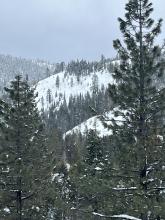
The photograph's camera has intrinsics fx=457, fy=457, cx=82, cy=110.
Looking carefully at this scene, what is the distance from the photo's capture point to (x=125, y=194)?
18359 millimetres

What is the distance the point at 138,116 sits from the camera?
19.8 metres

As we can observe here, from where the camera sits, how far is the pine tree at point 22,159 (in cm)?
2656

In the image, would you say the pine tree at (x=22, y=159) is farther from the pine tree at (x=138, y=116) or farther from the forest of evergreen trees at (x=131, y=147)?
the pine tree at (x=138, y=116)

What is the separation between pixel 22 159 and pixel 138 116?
10.1m

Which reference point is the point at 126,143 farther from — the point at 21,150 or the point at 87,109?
the point at 21,150

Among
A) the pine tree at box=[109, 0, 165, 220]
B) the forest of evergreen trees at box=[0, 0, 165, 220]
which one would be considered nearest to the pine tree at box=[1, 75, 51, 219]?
the forest of evergreen trees at box=[0, 0, 165, 220]

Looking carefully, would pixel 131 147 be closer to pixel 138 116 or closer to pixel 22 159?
pixel 138 116

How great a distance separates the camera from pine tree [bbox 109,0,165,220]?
17.9 m

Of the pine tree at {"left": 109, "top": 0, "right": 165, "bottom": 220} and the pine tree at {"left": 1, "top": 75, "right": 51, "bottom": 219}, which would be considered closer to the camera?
the pine tree at {"left": 109, "top": 0, "right": 165, "bottom": 220}

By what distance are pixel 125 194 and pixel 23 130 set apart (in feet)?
36.6

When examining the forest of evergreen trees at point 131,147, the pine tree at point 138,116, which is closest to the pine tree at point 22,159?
the forest of evergreen trees at point 131,147

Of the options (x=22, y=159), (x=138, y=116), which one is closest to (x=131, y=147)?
(x=138, y=116)

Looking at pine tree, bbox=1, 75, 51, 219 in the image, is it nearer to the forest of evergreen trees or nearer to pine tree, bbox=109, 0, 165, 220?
the forest of evergreen trees

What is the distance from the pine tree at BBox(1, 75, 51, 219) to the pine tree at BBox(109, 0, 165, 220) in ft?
26.2
